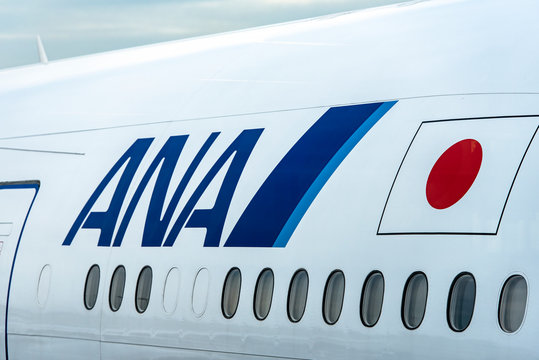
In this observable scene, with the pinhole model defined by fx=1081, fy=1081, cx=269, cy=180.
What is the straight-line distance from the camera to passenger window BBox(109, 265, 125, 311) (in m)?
9.67

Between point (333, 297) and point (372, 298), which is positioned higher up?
point (333, 297)

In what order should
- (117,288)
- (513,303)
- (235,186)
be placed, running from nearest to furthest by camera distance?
(513,303) → (235,186) → (117,288)

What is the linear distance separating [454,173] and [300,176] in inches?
59.8

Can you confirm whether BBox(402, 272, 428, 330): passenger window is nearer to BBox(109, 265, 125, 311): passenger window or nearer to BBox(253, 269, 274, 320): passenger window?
BBox(253, 269, 274, 320): passenger window

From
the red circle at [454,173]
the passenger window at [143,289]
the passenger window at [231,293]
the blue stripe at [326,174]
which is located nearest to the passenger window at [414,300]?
the red circle at [454,173]

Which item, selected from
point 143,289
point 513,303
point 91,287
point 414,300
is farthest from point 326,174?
point 91,287

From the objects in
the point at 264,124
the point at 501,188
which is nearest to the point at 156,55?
the point at 264,124

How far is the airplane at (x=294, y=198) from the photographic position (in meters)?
6.74

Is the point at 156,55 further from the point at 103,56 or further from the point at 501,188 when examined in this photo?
the point at 501,188

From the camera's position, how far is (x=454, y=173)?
7043 mm

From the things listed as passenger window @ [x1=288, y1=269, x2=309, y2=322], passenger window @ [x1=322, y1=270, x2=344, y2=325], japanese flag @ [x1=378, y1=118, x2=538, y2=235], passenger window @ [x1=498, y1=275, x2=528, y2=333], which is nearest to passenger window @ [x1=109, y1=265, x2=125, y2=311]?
passenger window @ [x1=288, y1=269, x2=309, y2=322]

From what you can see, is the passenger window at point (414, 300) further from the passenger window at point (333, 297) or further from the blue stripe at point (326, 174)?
the blue stripe at point (326, 174)

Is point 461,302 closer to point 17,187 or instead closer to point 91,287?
point 91,287

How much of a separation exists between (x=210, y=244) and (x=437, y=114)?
233 centimetres
